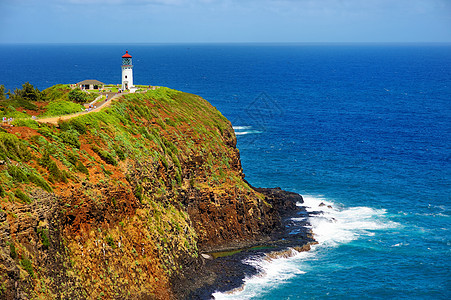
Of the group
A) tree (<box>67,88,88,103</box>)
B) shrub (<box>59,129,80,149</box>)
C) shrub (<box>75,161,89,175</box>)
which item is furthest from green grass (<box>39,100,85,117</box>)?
shrub (<box>75,161,89,175</box>)

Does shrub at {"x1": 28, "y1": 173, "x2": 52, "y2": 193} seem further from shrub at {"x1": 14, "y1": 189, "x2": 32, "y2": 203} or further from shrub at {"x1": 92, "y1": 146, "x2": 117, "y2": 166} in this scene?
shrub at {"x1": 92, "y1": 146, "x2": 117, "y2": 166}

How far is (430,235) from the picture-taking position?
67.9m

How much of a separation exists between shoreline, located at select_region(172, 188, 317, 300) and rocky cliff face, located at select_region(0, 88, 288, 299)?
79 cm

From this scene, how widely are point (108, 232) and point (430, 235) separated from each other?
43.4m

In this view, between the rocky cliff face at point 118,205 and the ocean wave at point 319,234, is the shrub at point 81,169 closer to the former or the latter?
the rocky cliff face at point 118,205

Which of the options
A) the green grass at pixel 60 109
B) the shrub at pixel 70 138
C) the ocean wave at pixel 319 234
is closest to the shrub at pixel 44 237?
the shrub at pixel 70 138

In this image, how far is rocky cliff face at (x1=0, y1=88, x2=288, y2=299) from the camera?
1607 inches

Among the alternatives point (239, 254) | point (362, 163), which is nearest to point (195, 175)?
point (239, 254)

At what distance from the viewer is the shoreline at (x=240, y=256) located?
52531mm

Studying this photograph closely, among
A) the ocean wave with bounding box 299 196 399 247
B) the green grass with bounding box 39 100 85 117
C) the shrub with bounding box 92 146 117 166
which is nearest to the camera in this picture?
the shrub with bounding box 92 146 117 166

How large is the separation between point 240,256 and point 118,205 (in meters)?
17.7

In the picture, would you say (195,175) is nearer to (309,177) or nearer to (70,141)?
(70,141)

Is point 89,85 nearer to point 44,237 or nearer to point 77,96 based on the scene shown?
point 77,96

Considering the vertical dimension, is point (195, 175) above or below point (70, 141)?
below
